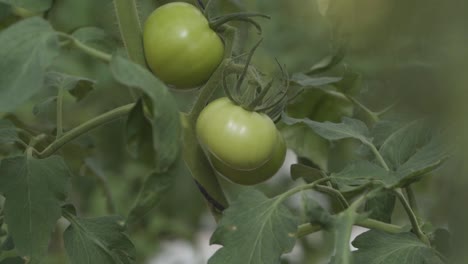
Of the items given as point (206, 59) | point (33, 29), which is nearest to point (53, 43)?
point (33, 29)

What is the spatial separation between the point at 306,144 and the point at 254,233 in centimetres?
26

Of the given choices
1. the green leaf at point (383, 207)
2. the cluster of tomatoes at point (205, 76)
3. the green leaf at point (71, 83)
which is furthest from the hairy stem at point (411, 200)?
the green leaf at point (71, 83)

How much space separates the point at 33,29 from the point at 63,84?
0.29 metres

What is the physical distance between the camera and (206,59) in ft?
1.59

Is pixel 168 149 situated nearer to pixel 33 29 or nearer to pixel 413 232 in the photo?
pixel 33 29

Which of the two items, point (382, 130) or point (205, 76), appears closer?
point (205, 76)

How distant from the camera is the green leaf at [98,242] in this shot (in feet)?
1.79

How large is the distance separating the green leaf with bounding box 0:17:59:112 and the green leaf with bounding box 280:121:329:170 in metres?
0.36

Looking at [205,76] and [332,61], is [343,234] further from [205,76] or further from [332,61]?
[332,61]

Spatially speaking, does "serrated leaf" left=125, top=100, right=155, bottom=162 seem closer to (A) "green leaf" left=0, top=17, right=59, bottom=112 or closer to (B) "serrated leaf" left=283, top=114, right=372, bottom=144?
(A) "green leaf" left=0, top=17, right=59, bottom=112

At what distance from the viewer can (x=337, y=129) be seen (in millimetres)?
566

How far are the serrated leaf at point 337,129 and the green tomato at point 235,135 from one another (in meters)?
0.06

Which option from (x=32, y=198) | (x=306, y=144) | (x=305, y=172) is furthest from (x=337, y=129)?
(x=32, y=198)

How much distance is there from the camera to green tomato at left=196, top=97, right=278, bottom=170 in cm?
49
